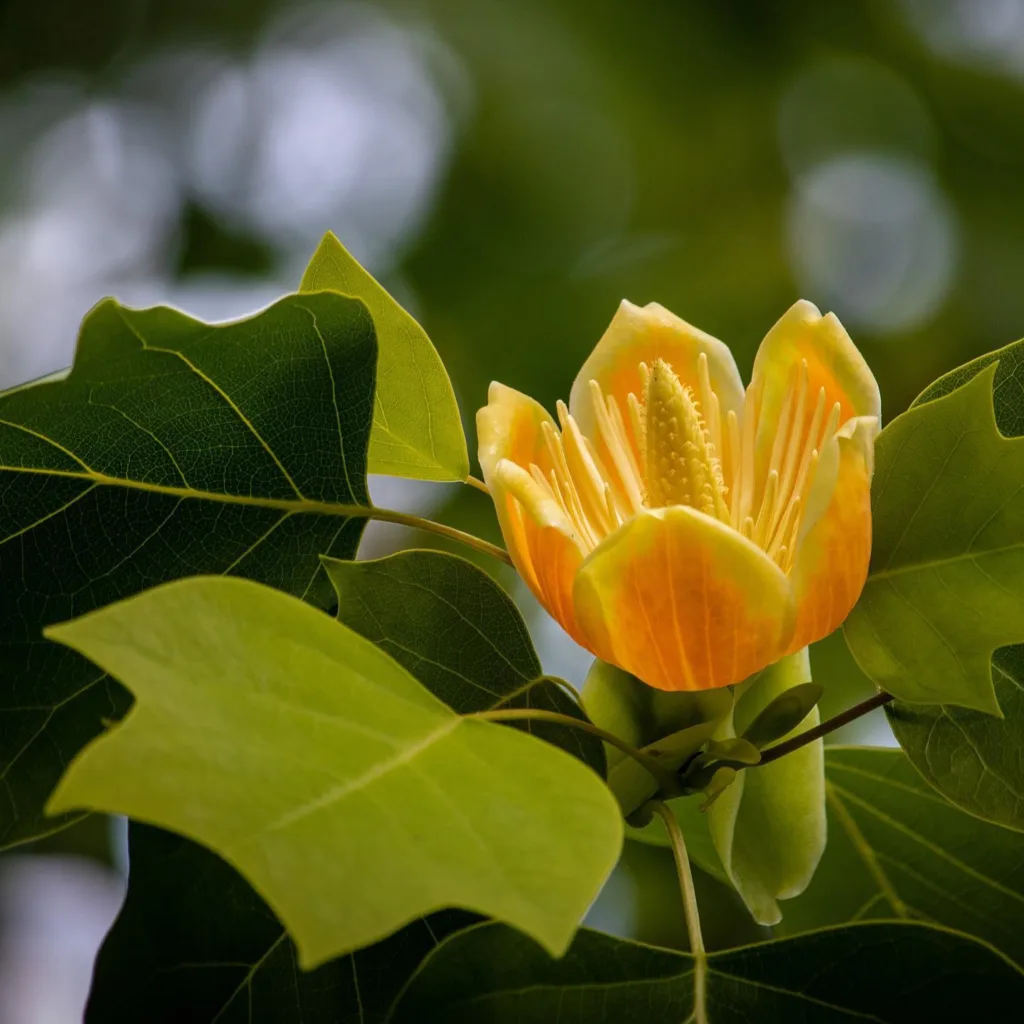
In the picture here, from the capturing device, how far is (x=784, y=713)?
592mm

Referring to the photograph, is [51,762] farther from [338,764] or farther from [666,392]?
[666,392]

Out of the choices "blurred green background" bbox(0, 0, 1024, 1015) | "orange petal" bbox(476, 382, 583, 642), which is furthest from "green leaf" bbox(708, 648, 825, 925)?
"blurred green background" bbox(0, 0, 1024, 1015)

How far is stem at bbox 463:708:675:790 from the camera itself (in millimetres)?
540

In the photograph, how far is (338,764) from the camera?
0.41m

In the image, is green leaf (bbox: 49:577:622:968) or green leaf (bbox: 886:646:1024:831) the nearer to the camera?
green leaf (bbox: 49:577:622:968)

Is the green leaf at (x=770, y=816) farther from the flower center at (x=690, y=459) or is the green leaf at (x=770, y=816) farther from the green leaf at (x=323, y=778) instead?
the green leaf at (x=323, y=778)

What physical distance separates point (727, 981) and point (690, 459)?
263 mm

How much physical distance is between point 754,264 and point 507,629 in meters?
1.74

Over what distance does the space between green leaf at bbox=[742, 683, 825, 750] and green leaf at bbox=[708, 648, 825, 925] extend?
0.02 meters

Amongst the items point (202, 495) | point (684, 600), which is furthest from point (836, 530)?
point (202, 495)

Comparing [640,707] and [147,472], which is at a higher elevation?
[147,472]

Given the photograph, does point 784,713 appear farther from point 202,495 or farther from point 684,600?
point 202,495

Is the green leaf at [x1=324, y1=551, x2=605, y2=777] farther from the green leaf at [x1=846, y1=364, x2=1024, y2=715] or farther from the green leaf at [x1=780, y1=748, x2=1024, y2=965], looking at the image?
the green leaf at [x1=780, y1=748, x2=1024, y2=965]

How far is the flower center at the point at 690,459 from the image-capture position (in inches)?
25.4
